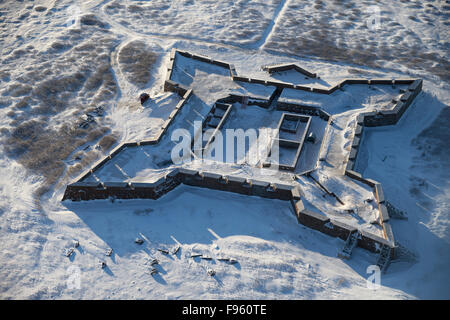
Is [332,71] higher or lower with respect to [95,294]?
higher

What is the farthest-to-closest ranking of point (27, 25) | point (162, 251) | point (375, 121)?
point (27, 25)
point (375, 121)
point (162, 251)

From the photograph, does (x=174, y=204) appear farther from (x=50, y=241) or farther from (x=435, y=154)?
(x=435, y=154)

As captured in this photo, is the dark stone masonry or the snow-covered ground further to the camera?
the dark stone masonry

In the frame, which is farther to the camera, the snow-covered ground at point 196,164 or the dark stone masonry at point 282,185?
the dark stone masonry at point 282,185

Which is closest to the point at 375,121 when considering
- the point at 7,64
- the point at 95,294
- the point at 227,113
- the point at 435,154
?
the point at 435,154

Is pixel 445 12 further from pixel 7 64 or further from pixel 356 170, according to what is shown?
pixel 7 64

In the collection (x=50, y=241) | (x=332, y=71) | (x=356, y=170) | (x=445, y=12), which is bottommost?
(x=50, y=241)
